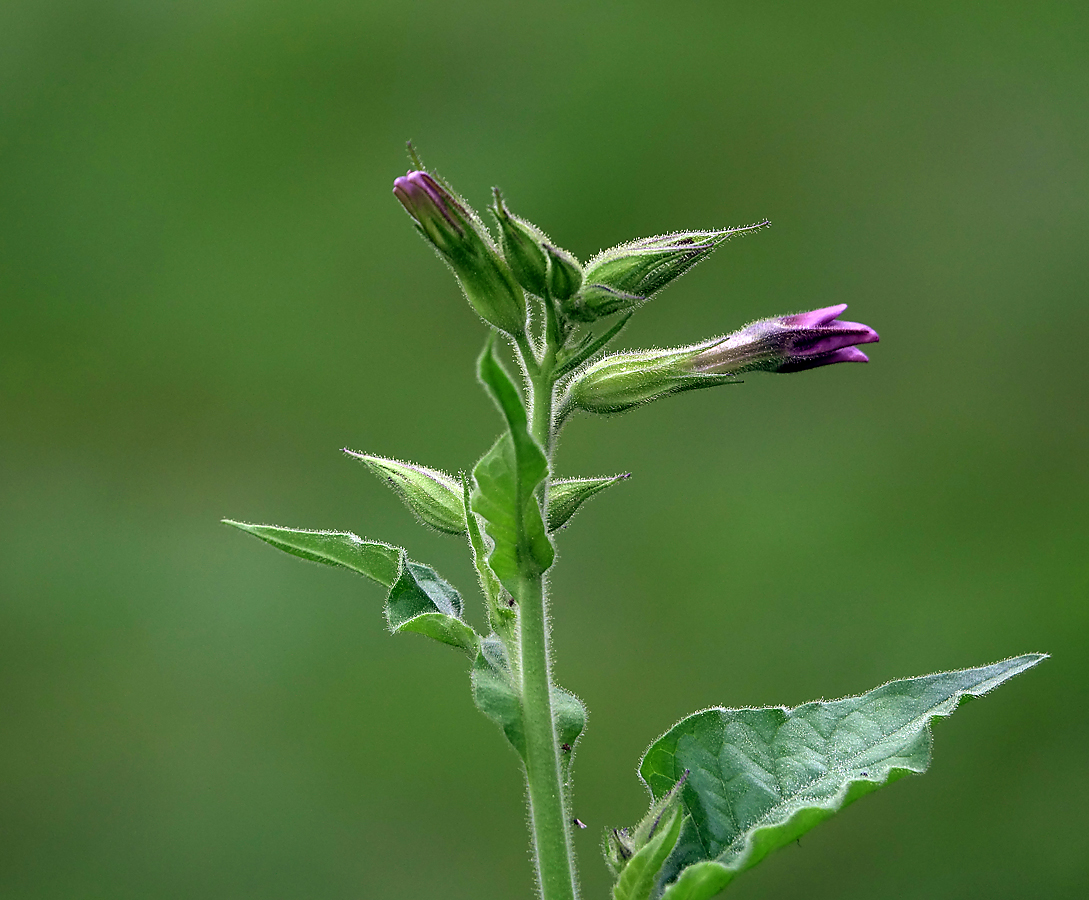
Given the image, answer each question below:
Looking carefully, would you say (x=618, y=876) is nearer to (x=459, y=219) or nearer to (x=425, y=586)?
(x=425, y=586)

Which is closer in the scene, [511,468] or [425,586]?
[511,468]

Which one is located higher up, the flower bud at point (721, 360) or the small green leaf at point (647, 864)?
the flower bud at point (721, 360)

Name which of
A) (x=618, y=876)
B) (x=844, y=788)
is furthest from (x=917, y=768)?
(x=618, y=876)

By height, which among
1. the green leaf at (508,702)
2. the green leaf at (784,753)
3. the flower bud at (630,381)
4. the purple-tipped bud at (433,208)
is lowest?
the green leaf at (784,753)

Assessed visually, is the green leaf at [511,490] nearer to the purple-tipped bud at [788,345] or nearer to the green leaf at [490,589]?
the green leaf at [490,589]

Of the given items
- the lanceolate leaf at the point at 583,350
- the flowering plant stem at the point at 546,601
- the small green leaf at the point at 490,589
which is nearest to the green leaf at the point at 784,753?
the flowering plant stem at the point at 546,601

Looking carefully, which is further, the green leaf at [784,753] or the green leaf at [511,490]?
the green leaf at [784,753]
